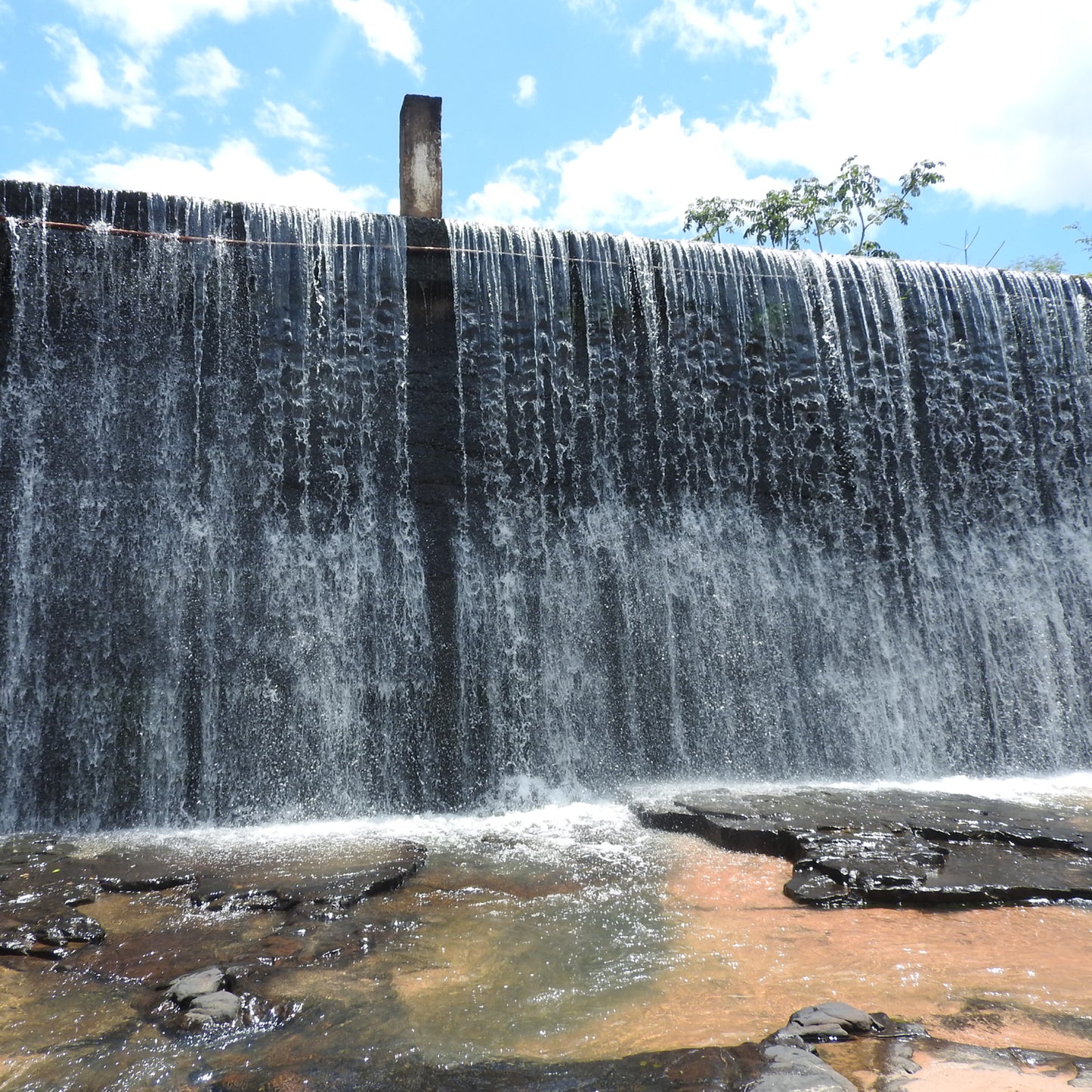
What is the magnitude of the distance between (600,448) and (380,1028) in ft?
20.5

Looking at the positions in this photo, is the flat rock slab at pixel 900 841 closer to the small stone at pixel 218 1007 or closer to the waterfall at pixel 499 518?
the waterfall at pixel 499 518

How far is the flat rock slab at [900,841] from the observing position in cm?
440

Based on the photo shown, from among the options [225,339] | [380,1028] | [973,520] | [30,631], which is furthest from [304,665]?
[973,520]

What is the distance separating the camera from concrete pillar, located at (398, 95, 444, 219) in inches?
350

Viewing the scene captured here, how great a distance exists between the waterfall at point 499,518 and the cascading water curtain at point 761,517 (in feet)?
0.11

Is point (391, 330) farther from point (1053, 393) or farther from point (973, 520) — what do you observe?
point (1053, 393)

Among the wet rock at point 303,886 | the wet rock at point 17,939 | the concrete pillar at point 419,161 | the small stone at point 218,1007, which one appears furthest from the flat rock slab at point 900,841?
the concrete pillar at point 419,161

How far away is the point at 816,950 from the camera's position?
3684 mm

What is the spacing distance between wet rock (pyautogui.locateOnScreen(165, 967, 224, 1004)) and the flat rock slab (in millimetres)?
2843

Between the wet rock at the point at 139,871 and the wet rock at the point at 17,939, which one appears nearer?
the wet rock at the point at 17,939

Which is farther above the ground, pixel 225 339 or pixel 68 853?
pixel 225 339

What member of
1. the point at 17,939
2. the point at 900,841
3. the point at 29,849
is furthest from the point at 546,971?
the point at 29,849

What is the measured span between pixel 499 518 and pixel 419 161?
399 cm

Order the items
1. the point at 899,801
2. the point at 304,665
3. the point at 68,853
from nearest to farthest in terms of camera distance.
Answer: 1. the point at 68,853
2. the point at 899,801
3. the point at 304,665
